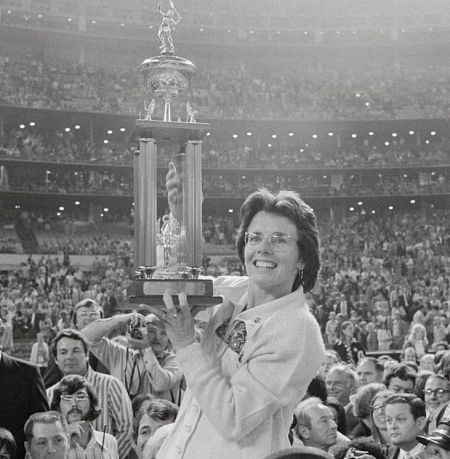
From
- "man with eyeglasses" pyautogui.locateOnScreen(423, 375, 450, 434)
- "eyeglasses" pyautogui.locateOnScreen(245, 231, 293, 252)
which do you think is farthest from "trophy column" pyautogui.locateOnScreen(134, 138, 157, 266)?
"man with eyeglasses" pyautogui.locateOnScreen(423, 375, 450, 434)

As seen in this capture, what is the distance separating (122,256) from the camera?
106ft

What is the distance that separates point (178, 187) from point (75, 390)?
6.80 ft

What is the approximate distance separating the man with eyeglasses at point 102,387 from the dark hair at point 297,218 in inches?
118

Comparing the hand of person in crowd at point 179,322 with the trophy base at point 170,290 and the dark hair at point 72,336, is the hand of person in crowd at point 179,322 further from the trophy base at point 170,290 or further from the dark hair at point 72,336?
the dark hair at point 72,336

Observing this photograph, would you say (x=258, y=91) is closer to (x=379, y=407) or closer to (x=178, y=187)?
(x=379, y=407)

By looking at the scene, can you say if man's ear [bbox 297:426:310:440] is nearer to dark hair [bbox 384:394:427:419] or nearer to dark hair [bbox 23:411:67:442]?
dark hair [bbox 384:394:427:419]

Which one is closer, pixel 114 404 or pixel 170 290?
pixel 170 290

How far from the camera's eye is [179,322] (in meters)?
3.10

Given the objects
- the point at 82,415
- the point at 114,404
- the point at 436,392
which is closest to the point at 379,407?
the point at 436,392

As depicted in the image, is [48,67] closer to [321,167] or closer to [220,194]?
[220,194]

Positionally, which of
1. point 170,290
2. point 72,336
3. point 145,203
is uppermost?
point 145,203

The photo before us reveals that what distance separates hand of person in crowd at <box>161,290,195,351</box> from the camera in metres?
3.04

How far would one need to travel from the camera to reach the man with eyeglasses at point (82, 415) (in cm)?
512

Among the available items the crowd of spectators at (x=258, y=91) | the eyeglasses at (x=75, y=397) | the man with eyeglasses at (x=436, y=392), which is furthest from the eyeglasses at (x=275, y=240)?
the crowd of spectators at (x=258, y=91)
